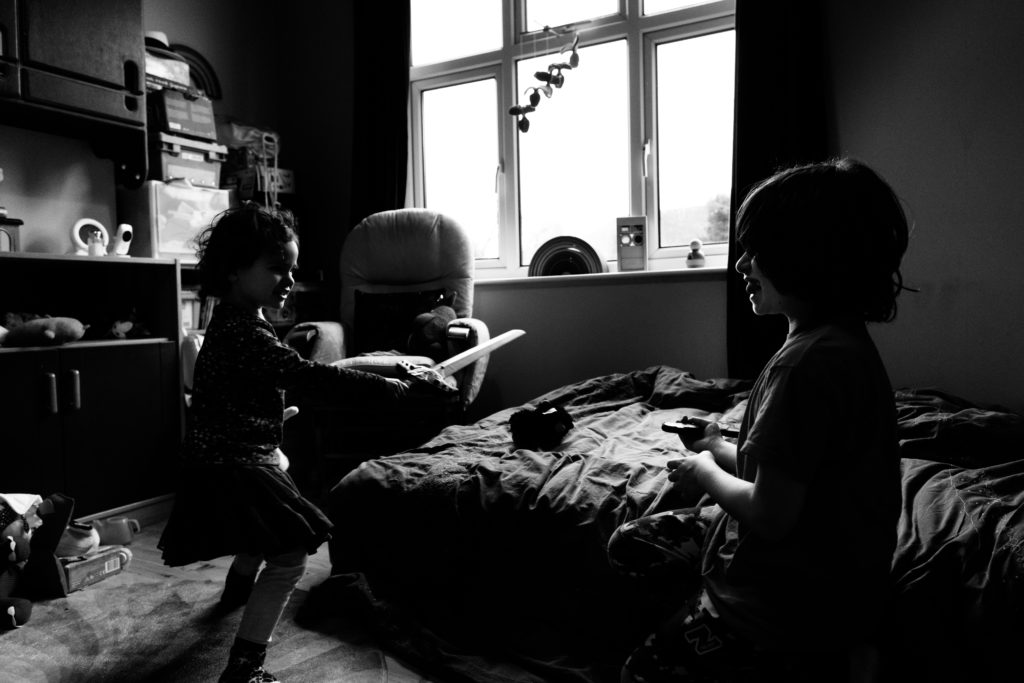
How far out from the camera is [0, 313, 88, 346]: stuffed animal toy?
2285 mm

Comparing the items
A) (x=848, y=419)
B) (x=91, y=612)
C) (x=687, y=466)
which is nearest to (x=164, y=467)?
(x=91, y=612)

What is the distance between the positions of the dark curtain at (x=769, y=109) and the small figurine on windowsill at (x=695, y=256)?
23 cm

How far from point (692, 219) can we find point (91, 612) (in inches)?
108

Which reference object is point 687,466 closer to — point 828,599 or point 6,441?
point 828,599

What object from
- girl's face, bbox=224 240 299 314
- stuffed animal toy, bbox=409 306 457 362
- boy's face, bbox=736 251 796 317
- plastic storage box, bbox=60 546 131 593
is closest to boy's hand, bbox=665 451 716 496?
boy's face, bbox=736 251 796 317

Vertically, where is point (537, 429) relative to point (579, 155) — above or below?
A: below

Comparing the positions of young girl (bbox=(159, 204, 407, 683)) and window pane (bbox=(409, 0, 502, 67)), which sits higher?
window pane (bbox=(409, 0, 502, 67))

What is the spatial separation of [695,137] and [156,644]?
2860 millimetres

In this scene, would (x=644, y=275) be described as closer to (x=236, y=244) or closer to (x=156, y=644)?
(x=236, y=244)

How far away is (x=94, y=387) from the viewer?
244 centimetres

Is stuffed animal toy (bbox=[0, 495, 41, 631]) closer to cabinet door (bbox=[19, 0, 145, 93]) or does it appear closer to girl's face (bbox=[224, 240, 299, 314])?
girl's face (bbox=[224, 240, 299, 314])

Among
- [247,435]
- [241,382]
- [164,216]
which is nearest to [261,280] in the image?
[241,382]

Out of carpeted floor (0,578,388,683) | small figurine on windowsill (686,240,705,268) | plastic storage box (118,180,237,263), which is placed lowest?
carpeted floor (0,578,388,683)

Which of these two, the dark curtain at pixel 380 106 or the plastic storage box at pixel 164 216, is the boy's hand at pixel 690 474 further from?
the dark curtain at pixel 380 106
